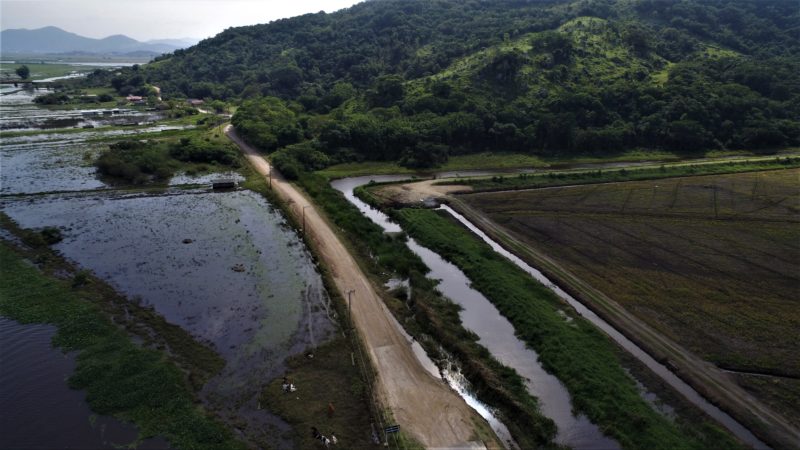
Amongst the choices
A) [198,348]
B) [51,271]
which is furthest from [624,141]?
[51,271]

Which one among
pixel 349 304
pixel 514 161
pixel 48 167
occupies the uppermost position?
pixel 514 161

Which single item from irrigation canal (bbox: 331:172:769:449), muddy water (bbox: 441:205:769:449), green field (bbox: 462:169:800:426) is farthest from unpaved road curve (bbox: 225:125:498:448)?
green field (bbox: 462:169:800:426)

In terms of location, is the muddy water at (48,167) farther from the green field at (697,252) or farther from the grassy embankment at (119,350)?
the green field at (697,252)

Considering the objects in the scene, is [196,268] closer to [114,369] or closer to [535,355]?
[114,369]

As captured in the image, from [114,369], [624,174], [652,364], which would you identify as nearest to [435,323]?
[652,364]

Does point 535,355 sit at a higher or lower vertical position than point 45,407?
higher

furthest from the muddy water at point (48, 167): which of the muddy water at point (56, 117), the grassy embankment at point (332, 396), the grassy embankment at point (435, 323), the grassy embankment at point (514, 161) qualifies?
the grassy embankment at point (332, 396)

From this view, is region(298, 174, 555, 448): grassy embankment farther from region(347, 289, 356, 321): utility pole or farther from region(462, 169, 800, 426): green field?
region(462, 169, 800, 426): green field

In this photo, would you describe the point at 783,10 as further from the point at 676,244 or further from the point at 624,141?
the point at 676,244
